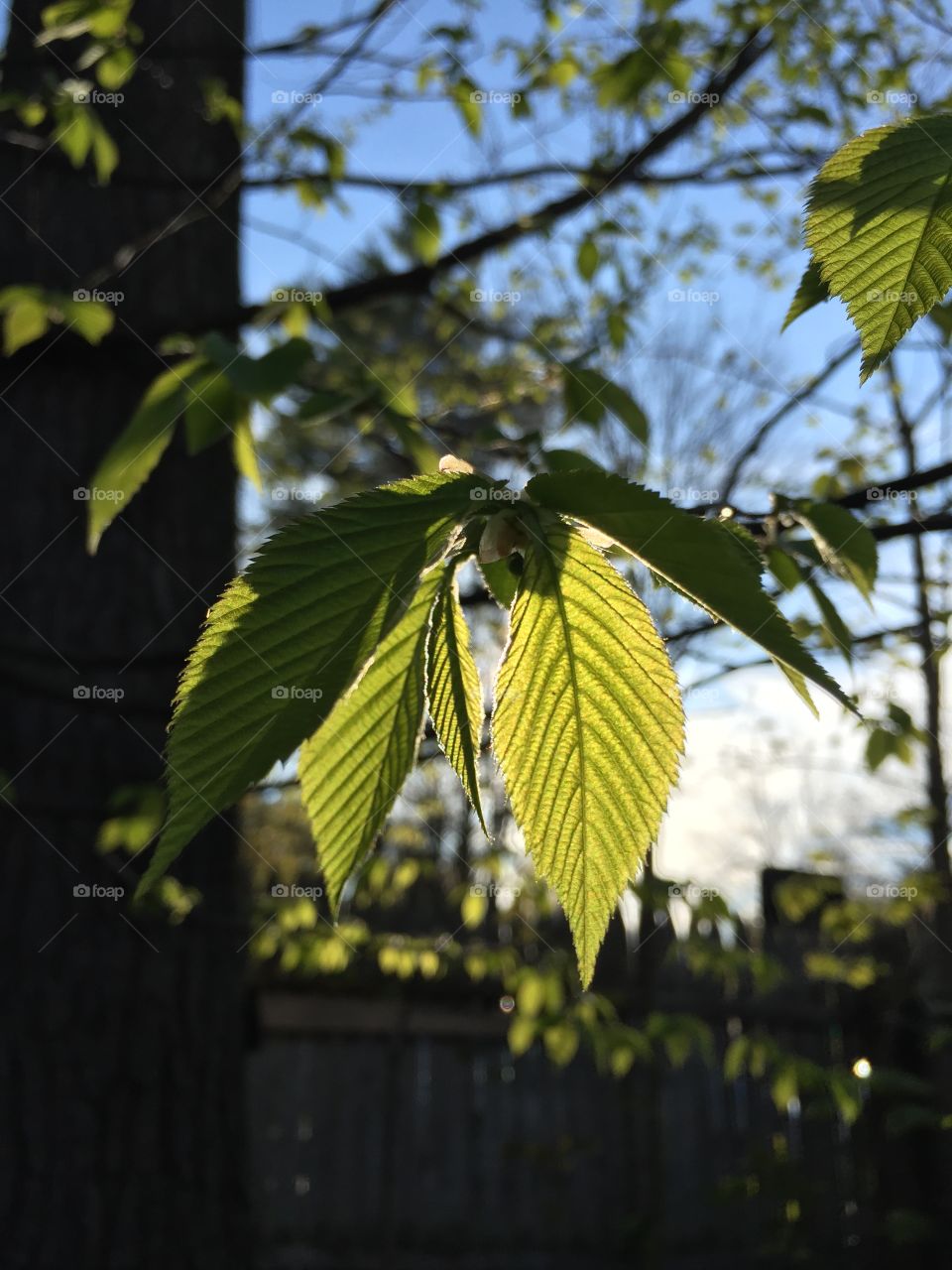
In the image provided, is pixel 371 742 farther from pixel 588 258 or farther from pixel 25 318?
pixel 588 258

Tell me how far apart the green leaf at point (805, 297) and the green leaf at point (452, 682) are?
0.28 m

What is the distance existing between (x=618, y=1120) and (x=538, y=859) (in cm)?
612

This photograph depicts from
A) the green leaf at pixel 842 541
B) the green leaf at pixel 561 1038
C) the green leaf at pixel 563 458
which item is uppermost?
the green leaf at pixel 563 458

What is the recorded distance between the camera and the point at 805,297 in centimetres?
61

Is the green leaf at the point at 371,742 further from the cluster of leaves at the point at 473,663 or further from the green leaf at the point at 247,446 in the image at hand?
the green leaf at the point at 247,446

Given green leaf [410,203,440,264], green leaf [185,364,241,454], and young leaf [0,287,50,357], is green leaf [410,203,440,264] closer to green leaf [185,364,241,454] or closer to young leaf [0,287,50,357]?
young leaf [0,287,50,357]

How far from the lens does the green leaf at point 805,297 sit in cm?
59

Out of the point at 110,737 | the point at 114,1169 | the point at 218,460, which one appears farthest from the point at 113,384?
the point at 114,1169

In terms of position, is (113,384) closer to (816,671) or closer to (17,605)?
(17,605)

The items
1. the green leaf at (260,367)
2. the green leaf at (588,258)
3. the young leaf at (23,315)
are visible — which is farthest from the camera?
the green leaf at (588,258)

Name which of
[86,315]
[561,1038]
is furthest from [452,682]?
[561,1038]

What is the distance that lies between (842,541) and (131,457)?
21.7 inches

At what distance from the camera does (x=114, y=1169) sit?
79.1 inches

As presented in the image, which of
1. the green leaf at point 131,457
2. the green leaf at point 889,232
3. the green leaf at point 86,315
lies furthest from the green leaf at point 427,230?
the green leaf at point 889,232
